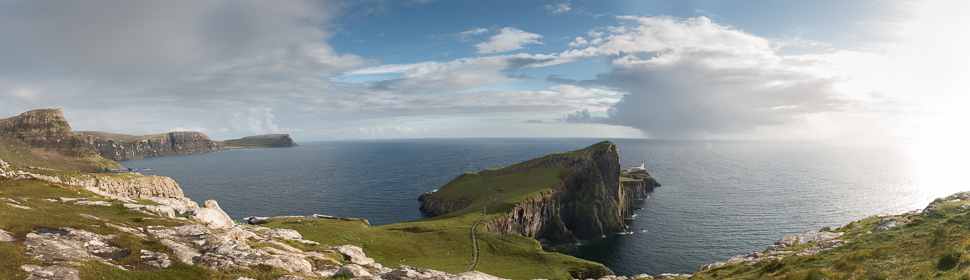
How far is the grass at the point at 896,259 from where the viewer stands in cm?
2000

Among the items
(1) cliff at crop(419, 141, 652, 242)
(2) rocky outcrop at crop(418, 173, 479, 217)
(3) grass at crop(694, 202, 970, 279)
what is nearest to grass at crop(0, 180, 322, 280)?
(3) grass at crop(694, 202, 970, 279)

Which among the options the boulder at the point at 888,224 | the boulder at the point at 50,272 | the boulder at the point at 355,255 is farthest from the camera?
the boulder at the point at 888,224

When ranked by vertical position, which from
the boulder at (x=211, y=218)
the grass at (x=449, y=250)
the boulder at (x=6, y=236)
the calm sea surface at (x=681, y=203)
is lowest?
the calm sea surface at (x=681, y=203)

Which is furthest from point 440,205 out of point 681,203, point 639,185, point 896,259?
point 896,259

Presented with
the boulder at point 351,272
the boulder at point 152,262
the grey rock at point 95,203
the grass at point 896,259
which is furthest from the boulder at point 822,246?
the grey rock at point 95,203

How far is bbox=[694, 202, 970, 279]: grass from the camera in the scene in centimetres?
2000

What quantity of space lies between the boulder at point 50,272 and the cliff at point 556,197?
6737cm

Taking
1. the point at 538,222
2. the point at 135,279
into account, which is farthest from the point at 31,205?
the point at 538,222

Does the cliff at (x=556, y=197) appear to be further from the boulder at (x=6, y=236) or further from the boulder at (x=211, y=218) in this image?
the boulder at (x=6, y=236)

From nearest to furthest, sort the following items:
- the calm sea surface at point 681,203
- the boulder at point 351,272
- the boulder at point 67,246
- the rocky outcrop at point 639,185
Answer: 1. the boulder at point 67,246
2. the boulder at point 351,272
3. the calm sea surface at point 681,203
4. the rocky outcrop at point 639,185

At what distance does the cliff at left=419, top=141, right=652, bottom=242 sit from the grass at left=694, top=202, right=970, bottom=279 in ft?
189

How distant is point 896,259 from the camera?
23.7 meters

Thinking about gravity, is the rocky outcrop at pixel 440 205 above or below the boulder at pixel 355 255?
below

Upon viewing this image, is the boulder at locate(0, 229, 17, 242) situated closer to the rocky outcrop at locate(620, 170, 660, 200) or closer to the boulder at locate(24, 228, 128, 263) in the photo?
the boulder at locate(24, 228, 128, 263)
